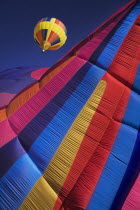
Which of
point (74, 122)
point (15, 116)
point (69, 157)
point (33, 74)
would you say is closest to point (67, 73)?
point (74, 122)

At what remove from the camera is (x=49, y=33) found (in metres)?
8.95

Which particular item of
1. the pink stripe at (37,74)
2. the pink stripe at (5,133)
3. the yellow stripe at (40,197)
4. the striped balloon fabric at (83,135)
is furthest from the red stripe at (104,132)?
the pink stripe at (37,74)

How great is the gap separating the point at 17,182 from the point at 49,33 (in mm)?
7603

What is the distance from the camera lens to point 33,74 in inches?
219

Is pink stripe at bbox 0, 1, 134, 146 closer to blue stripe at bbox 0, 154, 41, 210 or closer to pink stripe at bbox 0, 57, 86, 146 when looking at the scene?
pink stripe at bbox 0, 57, 86, 146

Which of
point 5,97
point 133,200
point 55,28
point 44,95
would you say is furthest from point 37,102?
point 55,28

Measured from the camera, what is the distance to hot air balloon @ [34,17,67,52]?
29.3ft

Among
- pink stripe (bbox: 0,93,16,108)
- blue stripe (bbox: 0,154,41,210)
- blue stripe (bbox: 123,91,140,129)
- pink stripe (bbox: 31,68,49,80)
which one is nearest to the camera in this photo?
blue stripe (bbox: 0,154,41,210)

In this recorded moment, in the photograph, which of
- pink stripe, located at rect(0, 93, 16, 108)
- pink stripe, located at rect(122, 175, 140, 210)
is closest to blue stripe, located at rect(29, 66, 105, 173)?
pink stripe, located at rect(122, 175, 140, 210)

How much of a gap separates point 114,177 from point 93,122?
602 mm

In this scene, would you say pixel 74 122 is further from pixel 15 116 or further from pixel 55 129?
pixel 15 116

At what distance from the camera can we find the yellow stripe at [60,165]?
7.35 feet

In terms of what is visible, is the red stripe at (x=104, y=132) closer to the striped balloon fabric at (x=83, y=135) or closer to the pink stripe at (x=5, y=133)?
the striped balloon fabric at (x=83, y=135)

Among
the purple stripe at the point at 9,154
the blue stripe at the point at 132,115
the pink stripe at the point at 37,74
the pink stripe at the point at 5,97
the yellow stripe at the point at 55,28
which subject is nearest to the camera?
the purple stripe at the point at 9,154
